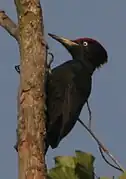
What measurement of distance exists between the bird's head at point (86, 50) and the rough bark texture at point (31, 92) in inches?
68.7

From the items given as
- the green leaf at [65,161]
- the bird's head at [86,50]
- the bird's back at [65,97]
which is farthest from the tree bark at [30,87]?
the bird's head at [86,50]

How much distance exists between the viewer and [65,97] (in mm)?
4496

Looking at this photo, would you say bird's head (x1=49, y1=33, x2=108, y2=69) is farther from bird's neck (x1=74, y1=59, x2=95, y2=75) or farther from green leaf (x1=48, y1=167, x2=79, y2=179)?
green leaf (x1=48, y1=167, x2=79, y2=179)

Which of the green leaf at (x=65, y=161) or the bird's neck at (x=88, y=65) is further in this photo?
the bird's neck at (x=88, y=65)

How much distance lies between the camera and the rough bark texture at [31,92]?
298 cm

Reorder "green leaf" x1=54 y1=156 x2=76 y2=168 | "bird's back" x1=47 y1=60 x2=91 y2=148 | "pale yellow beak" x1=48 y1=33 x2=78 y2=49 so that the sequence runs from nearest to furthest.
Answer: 1. "green leaf" x1=54 y1=156 x2=76 y2=168
2. "bird's back" x1=47 y1=60 x2=91 y2=148
3. "pale yellow beak" x1=48 y1=33 x2=78 y2=49

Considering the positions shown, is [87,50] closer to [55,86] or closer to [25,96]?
[55,86]

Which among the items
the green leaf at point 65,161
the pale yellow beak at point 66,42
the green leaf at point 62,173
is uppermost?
the pale yellow beak at point 66,42

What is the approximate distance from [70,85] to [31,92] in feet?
4.52

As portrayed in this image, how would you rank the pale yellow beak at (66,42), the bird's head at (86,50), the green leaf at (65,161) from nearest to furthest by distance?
the green leaf at (65,161) → the pale yellow beak at (66,42) → the bird's head at (86,50)

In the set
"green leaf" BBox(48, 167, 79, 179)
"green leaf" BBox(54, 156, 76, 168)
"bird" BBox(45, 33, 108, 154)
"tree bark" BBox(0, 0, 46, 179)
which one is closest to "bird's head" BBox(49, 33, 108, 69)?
"bird" BBox(45, 33, 108, 154)

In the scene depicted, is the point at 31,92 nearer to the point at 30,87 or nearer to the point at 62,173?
the point at 30,87

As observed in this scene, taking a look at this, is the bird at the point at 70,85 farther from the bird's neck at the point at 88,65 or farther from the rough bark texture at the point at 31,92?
the rough bark texture at the point at 31,92

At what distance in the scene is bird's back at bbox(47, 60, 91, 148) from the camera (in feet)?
13.9
